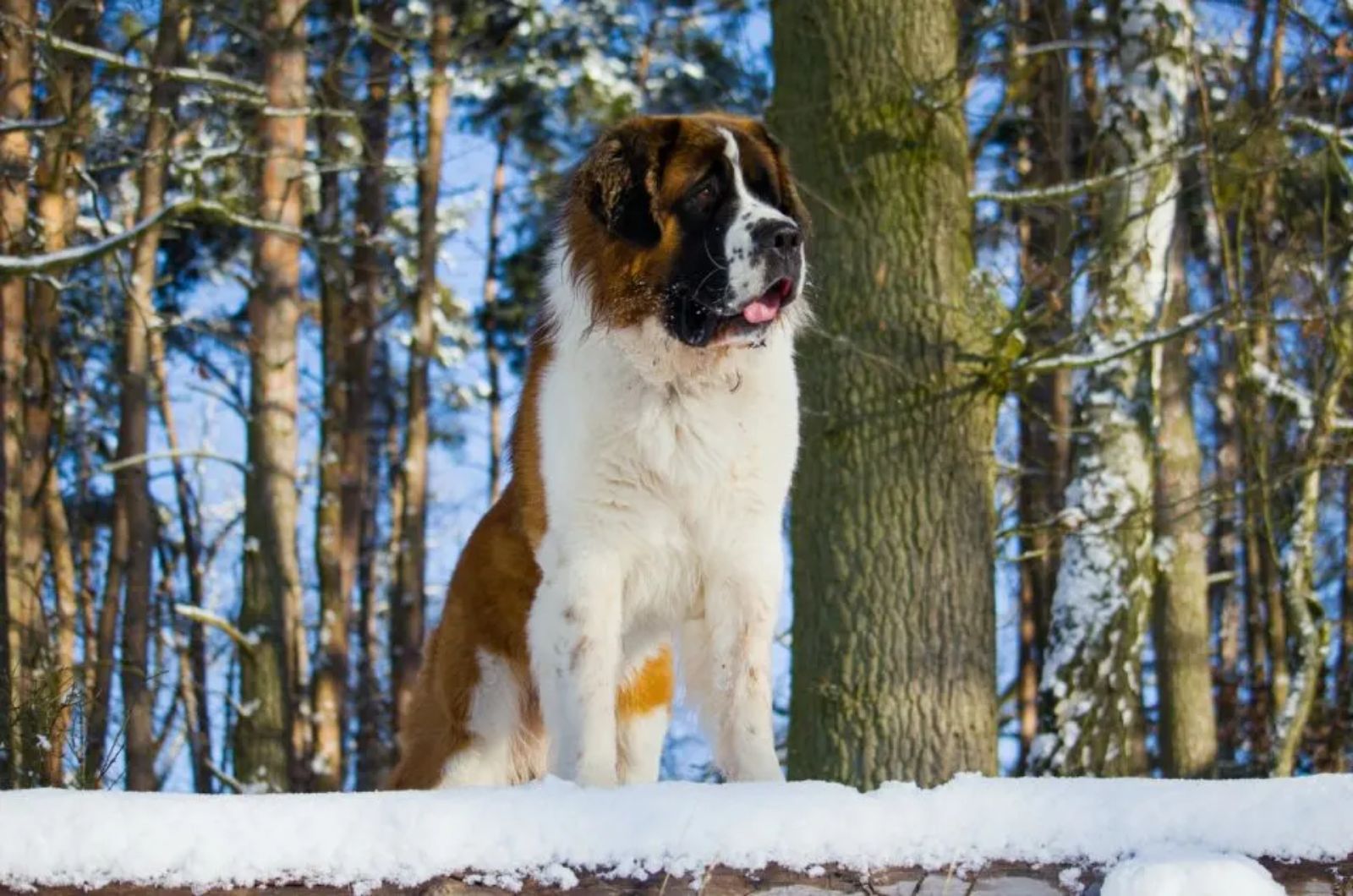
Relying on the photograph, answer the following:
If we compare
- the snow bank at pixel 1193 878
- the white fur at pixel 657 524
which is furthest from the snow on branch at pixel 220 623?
the snow bank at pixel 1193 878

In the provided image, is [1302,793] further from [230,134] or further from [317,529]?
[317,529]

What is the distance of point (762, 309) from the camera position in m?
4.51

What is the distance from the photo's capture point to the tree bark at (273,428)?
40.5ft

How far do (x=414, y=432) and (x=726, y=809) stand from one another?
51.3 feet

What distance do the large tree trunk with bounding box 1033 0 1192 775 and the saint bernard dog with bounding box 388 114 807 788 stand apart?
A: 450 centimetres

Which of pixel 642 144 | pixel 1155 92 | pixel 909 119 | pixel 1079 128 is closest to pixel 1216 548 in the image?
pixel 1079 128

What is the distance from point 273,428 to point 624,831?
33.0ft

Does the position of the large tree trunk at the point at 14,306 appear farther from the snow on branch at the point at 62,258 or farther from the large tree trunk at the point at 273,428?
the large tree trunk at the point at 273,428

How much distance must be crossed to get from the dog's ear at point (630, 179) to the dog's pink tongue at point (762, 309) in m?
0.37

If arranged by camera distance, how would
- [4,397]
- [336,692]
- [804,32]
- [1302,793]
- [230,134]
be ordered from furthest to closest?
[336,692] < [230,134] < [4,397] < [804,32] < [1302,793]

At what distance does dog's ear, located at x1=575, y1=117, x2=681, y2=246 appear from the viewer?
4.59m

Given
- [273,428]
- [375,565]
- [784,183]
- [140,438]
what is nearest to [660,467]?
[784,183]

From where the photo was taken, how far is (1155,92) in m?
9.41

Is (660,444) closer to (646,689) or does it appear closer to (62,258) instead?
(646,689)
